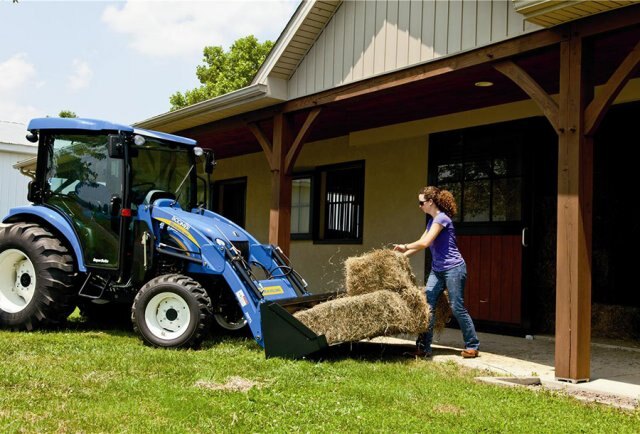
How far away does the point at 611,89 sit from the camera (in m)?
5.03

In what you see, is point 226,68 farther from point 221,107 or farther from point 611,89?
point 611,89

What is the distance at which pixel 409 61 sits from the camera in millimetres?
7020

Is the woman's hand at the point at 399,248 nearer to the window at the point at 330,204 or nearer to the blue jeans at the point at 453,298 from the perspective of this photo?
the blue jeans at the point at 453,298

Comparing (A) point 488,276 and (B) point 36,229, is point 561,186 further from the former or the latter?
(B) point 36,229

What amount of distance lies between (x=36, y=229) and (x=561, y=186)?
518cm

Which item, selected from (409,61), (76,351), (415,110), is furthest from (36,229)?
(415,110)

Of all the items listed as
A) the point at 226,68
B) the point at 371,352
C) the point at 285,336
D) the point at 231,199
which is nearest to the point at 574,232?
the point at 371,352

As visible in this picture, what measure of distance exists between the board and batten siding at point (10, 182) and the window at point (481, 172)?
15566 mm

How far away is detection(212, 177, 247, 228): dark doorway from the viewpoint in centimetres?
1454

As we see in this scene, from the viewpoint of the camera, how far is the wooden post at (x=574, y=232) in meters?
5.16

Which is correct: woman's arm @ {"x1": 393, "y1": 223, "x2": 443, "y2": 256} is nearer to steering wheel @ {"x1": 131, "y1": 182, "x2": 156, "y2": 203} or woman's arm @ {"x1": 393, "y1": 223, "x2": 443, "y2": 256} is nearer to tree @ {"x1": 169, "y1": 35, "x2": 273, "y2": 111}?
steering wheel @ {"x1": 131, "y1": 182, "x2": 156, "y2": 203}

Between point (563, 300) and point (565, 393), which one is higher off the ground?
point (563, 300)

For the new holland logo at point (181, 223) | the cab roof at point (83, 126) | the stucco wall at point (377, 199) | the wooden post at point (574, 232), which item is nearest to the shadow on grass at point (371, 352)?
the wooden post at point (574, 232)

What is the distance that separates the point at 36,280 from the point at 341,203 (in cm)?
555
